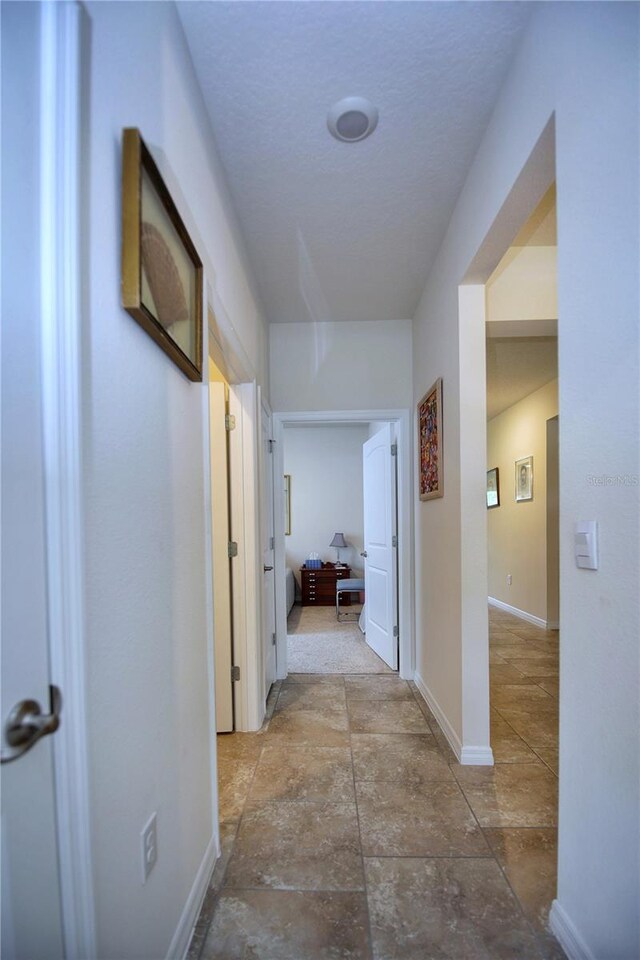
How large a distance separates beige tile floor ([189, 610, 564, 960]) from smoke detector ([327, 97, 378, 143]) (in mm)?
2585

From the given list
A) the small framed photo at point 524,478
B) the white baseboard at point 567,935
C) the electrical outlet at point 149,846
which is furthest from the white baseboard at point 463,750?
the small framed photo at point 524,478

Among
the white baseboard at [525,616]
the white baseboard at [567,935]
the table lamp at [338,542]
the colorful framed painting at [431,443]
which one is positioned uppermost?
the colorful framed painting at [431,443]

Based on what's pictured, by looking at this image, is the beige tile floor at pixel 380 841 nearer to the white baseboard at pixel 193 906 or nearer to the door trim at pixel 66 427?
the white baseboard at pixel 193 906

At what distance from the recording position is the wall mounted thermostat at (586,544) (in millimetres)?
1040

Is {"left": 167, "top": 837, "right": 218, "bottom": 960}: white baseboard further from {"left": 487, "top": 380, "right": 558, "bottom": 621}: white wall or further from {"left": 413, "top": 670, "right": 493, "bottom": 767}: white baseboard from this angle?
{"left": 487, "top": 380, "right": 558, "bottom": 621}: white wall

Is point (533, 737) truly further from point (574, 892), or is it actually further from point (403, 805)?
point (574, 892)

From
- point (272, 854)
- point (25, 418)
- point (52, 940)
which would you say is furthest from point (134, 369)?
point (272, 854)

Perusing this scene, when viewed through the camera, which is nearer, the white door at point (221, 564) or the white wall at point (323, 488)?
the white door at point (221, 564)

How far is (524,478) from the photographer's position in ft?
17.1

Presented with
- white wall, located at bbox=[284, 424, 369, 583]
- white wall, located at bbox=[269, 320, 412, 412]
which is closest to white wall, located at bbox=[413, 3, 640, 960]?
white wall, located at bbox=[269, 320, 412, 412]

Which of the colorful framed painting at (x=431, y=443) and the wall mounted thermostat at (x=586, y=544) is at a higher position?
the colorful framed painting at (x=431, y=443)

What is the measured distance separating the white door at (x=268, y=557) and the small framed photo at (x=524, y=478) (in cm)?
329

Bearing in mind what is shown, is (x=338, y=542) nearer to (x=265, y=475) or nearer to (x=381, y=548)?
(x=381, y=548)

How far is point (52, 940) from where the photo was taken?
69 cm
